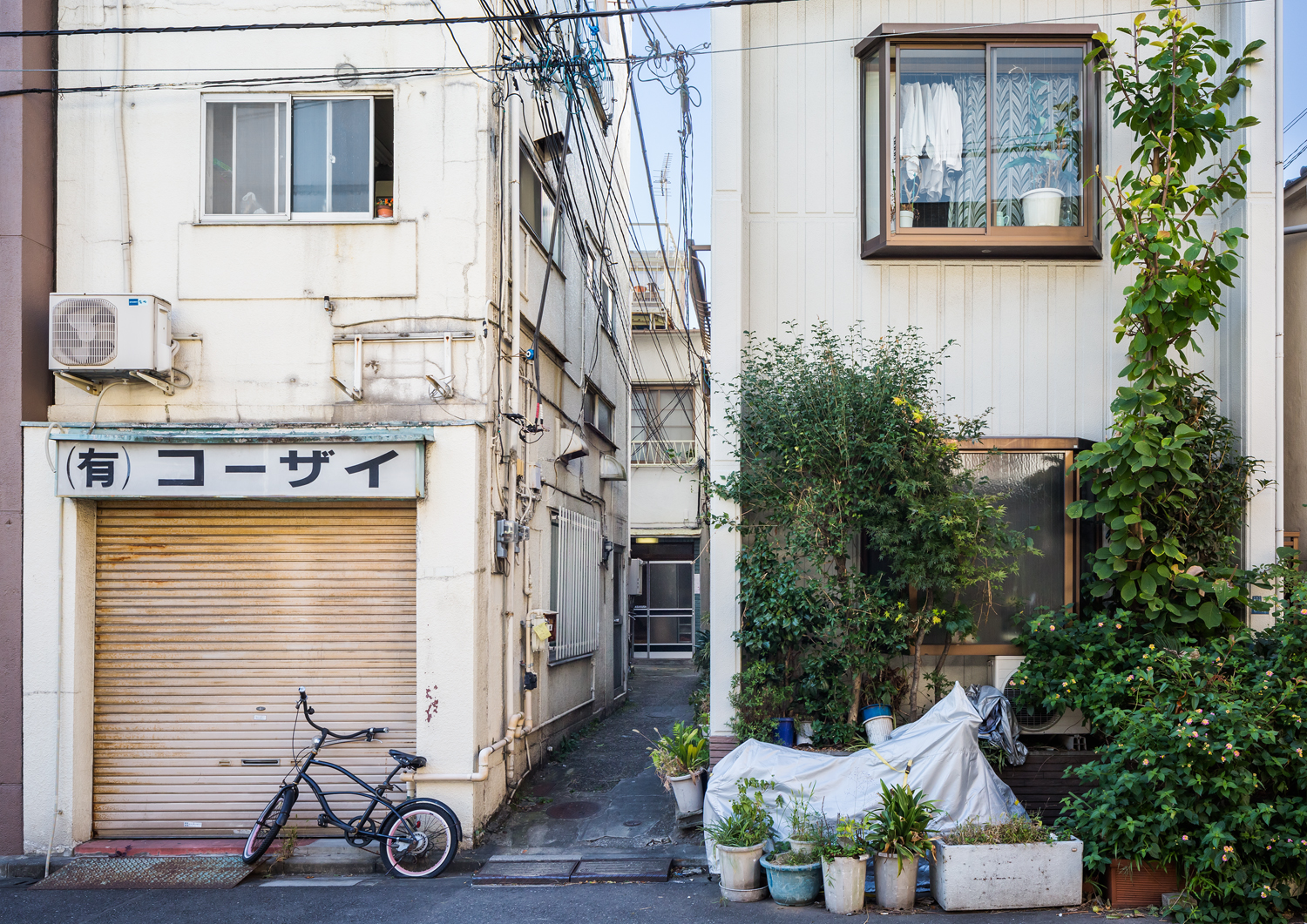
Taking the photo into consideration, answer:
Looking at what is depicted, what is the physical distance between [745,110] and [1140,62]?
11.8 feet

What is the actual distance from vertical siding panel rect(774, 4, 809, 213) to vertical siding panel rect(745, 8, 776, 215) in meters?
0.05

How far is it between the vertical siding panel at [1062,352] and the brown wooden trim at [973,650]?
6.97 feet

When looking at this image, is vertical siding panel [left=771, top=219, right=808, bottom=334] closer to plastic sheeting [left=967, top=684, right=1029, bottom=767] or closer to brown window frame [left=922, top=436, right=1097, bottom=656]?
brown window frame [left=922, top=436, right=1097, bottom=656]

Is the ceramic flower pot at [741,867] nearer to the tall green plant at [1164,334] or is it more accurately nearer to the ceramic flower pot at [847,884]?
the ceramic flower pot at [847,884]

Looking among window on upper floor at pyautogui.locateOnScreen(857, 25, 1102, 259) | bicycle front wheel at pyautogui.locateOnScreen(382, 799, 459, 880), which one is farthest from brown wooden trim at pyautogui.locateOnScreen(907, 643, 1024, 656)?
bicycle front wheel at pyautogui.locateOnScreen(382, 799, 459, 880)

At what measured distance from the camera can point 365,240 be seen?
934 centimetres

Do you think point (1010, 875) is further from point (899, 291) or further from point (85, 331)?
point (85, 331)

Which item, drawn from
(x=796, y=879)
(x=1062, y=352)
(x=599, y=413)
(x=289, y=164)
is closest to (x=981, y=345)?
(x=1062, y=352)

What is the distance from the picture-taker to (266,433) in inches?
354

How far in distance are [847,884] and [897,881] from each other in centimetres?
37

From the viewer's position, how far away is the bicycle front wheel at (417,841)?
8305mm

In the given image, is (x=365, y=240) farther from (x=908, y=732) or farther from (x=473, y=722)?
(x=908, y=732)

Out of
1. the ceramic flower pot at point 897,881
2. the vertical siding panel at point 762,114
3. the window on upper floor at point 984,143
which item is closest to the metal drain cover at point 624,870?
the ceramic flower pot at point 897,881

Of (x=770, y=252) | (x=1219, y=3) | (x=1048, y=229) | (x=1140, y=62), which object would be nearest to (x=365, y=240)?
(x=770, y=252)
